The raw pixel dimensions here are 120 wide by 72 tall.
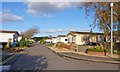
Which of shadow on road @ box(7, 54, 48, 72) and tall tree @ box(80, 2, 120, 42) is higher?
tall tree @ box(80, 2, 120, 42)

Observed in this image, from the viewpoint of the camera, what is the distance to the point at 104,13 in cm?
3038

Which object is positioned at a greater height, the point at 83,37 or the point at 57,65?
the point at 83,37

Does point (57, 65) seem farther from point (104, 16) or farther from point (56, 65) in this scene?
point (104, 16)

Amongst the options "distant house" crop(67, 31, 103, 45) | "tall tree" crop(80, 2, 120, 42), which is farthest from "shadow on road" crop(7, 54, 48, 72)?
"distant house" crop(67, 31, 103, 45)

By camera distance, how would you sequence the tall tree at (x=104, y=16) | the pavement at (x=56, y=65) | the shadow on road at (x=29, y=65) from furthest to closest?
the tall tree at (x=104, y=16), the pavement at (x=56, y=65), the shadow on road at (x=29, y=65)

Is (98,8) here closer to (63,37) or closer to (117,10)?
(117,10)

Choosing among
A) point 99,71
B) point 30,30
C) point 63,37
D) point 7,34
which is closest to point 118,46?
point 99,71

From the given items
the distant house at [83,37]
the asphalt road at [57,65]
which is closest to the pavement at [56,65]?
the asphalt road at [57,65]

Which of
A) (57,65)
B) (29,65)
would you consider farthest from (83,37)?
(29,65)

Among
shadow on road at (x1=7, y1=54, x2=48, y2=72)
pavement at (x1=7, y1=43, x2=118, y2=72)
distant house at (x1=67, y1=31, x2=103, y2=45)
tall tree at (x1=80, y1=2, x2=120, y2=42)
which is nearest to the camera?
shadow on road at (x1=7, y1=54, x2=48, y2=72)

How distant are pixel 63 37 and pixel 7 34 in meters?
27.3

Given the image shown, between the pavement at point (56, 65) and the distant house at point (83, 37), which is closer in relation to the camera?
the pavement at point (56, 65)

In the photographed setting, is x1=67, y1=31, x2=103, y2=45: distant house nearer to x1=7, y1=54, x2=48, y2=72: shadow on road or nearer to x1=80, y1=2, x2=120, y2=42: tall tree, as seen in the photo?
x1=80, y1=2, x2=120, y2=42: tall tree

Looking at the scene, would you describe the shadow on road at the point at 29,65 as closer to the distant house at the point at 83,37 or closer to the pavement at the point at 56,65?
the pavement at the point at 56,65
